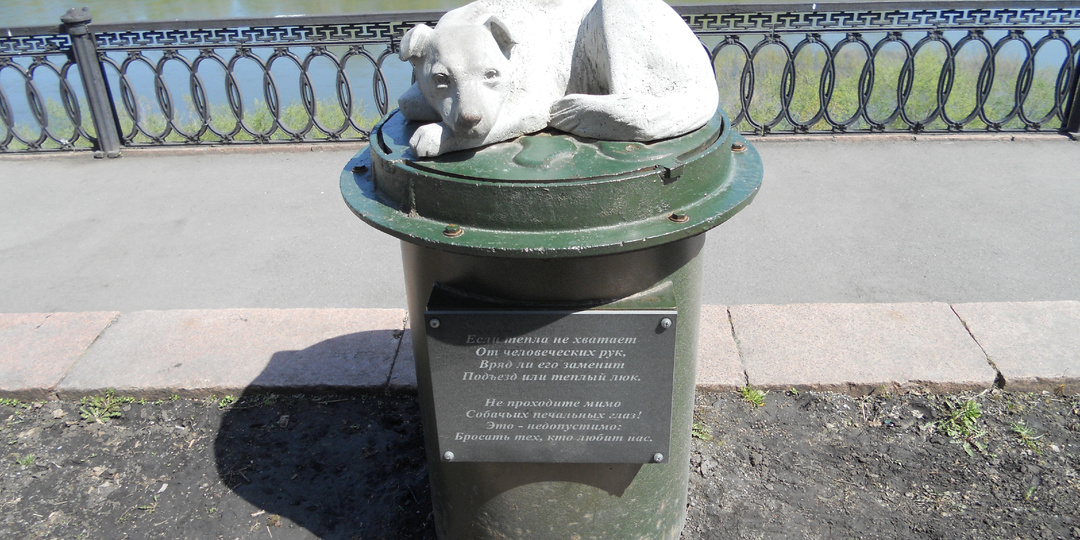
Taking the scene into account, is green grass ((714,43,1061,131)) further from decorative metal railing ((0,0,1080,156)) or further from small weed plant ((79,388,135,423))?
small weed plant ((79,388,135,423))

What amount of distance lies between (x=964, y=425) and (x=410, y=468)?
2427mm

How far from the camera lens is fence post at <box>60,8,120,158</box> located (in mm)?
6531

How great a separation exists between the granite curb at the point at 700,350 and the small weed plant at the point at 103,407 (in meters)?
0.04

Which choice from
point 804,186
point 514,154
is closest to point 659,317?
point 514,154

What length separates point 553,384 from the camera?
2193 mm

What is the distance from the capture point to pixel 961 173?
597cm

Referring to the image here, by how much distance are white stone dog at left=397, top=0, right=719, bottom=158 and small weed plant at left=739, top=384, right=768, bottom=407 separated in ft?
5.71

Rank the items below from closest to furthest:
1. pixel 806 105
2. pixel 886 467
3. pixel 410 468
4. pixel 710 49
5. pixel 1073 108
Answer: pixel 886 467
pixel 410 468
pixel 1073 108
pixel 710 49
pixel 806 105

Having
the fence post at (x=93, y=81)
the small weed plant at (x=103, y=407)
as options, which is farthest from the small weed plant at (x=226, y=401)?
the fence post at (x=93, y=81)

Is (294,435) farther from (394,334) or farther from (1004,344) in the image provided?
(1004,344)

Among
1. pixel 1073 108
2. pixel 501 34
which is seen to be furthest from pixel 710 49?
pixel 501 34

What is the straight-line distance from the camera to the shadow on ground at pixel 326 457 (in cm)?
306

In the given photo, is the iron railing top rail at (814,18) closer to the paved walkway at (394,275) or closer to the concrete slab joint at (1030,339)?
the paved walkway at (394,275)

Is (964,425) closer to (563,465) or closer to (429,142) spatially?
(563,465)
